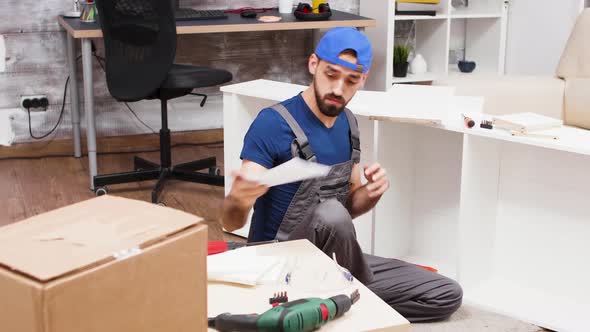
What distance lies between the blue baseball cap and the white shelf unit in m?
2.53

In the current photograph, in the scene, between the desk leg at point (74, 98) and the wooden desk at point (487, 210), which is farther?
the desk leg at point (74, 98)

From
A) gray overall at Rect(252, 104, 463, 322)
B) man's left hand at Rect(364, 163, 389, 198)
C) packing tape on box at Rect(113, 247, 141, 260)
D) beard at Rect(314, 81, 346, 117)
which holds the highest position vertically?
beard at Rect(314, 81, 346, 117)

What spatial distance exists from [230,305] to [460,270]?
1.36m

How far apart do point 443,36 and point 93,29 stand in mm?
2171

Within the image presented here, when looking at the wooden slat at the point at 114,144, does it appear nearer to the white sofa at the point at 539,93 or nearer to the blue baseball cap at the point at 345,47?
the white sofa at the point at 539,93

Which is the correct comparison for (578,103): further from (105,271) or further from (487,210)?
(105,271)

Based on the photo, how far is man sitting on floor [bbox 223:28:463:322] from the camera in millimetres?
2096

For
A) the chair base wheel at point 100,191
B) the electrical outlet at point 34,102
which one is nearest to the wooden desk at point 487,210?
the chair base wheel at point 100,191

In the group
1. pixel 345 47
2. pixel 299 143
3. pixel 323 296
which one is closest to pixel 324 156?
pixel 299 143

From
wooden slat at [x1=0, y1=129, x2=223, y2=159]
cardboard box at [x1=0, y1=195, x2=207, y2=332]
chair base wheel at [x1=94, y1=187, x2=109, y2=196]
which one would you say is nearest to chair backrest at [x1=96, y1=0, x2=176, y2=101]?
chair base wheel at [x1=94, y1=187, x2=109, y2=196]

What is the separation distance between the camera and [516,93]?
3.48 meters

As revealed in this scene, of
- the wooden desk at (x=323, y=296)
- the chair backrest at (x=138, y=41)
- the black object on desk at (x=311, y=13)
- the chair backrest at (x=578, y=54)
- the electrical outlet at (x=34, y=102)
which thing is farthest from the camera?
the electrical outlet at (x=34, y=102)

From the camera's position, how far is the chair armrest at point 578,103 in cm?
349

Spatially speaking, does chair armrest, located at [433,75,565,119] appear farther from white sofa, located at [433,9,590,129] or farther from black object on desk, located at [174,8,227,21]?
black object on desk, located at [174,8,227,21]
